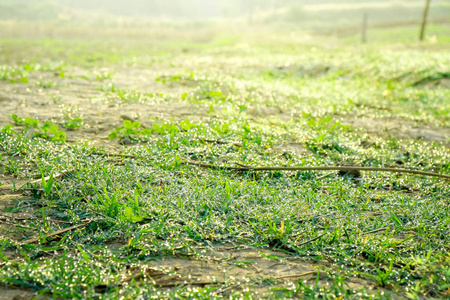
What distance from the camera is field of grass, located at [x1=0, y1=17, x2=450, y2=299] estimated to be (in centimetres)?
174

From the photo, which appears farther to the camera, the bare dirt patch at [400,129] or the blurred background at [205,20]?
the blurred background at [205,20]

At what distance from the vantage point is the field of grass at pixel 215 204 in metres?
1.74

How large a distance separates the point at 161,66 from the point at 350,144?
6464 millimetres

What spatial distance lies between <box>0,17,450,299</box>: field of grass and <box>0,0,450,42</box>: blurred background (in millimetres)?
17434

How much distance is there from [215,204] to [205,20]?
68.3m

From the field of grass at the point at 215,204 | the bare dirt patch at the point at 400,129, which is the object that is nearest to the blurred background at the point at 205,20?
the bare dirt patch at the point at 400,129

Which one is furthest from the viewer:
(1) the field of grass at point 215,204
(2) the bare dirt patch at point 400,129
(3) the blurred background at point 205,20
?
(3) the blurred background at point 205,20

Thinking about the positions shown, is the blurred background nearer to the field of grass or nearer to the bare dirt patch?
the bare dirt patch

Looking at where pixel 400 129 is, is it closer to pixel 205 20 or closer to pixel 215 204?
pixel 215 204

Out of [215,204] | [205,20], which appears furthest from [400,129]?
[205,20]

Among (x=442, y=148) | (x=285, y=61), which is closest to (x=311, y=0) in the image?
(x=285, y=61)

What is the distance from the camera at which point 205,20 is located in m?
65.8

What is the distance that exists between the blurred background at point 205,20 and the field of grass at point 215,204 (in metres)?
17.4

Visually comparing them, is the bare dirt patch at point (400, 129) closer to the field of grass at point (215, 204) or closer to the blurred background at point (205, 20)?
the field of grass at point (215, 204)
